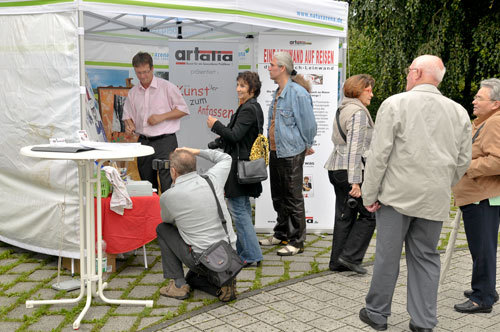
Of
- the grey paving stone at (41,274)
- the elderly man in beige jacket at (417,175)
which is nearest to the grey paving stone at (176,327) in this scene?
the elderly man in beige jacket at (417,175)

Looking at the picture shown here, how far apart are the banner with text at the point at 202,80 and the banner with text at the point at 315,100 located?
981 mm

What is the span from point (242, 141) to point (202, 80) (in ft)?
7.89

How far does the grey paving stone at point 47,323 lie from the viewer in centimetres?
364

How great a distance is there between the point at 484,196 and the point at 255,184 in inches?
73.3

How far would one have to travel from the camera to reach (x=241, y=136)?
470 centimetres

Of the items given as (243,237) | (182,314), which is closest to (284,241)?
(243,237)

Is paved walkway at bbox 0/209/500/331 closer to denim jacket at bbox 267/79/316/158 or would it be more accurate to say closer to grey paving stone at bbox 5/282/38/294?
grey paving stone at bbox 5/282/38/294

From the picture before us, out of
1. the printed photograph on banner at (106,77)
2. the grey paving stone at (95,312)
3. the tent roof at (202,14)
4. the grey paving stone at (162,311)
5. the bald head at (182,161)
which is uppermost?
the tent roof at (202,14)

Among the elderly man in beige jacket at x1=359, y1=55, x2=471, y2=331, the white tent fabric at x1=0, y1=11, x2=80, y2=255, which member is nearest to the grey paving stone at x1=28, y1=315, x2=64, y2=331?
the white tent fabric at x1=0, y1=11, x2=80, y2=255

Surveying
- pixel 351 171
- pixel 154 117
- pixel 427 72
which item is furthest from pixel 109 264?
pixel 427 72

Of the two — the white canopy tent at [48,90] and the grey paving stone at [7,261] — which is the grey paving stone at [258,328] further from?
the grey paving stone at [7,261]

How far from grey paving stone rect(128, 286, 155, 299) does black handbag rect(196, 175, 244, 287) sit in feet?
1.99

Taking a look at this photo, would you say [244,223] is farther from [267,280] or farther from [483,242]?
[483,242]

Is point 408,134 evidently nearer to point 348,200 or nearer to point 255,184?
point 348,200
